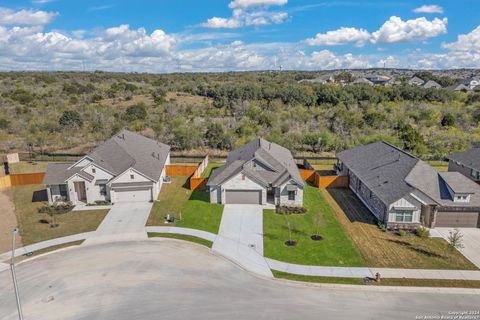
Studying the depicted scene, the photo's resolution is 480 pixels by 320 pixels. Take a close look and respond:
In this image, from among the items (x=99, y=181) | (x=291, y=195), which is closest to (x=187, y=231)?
(x=291, y=195)

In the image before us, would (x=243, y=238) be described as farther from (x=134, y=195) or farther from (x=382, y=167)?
(x=382, y=167)

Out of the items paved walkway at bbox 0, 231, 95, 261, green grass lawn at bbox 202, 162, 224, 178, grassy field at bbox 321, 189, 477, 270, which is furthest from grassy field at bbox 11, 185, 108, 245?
grassy field at bbox 321, 189, 477, 270

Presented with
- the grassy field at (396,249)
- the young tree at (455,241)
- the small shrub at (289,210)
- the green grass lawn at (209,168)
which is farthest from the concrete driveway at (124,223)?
the young tree at (455,241)

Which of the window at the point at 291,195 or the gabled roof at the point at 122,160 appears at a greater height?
the gabled roof at the point at 122,160

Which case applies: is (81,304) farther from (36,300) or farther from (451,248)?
(451,248)

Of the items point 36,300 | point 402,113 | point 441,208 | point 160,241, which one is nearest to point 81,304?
point 36,300

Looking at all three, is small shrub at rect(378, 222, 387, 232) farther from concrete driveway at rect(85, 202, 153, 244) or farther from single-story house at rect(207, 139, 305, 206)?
concrete driveway at rect(85, 202, 153, 244)

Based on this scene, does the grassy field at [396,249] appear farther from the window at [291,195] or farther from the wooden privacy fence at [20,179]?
the wooden privacy fence at [20,179]

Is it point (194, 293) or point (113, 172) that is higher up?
point (113, 172)
